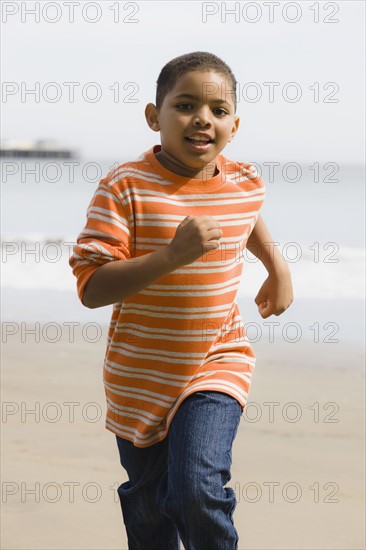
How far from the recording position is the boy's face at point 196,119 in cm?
262

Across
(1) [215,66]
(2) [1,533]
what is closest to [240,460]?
(2) [1,533]

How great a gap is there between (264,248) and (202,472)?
0.78 m

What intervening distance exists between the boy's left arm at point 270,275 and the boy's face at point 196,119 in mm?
354

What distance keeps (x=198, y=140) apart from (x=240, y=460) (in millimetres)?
2560

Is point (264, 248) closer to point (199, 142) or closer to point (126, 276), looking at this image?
point (199, 142)

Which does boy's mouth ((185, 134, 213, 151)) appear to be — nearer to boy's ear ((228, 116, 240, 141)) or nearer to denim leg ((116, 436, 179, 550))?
boy's ear ((228, 116, 240, 141))

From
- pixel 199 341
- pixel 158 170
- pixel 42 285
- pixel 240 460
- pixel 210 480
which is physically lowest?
pixel 42 285

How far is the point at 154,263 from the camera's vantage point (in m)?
2.39

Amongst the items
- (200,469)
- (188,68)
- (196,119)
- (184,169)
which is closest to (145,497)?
(200,469)

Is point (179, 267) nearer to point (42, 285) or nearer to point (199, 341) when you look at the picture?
point (199, 341)

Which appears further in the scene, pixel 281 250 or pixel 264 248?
pixel 281 250

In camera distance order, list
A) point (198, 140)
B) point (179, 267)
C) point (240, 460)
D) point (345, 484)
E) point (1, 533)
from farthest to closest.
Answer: point (240, 460) → point (345, 484) → point (1, 533) → point (198, 140) → point (179, 267)

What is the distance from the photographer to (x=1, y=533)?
377cm

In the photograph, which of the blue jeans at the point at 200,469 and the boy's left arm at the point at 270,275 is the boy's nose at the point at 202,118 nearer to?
the boy's left arm at the point at 270,275
